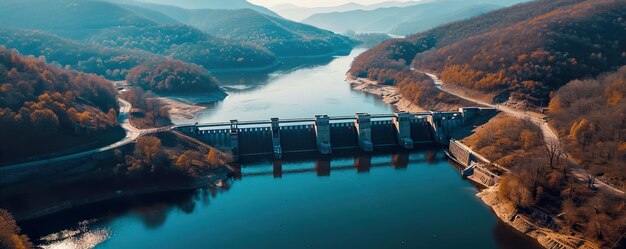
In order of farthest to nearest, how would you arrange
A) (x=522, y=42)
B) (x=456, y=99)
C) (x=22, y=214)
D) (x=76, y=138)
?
1. (x=522, y=42)
2. (x=456, y=99)
3. (x=76, y=138)
4. (x=22, y=214)

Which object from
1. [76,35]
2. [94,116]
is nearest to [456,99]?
[94,116]

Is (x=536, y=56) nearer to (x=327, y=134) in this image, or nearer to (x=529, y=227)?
(x=327, y=134)

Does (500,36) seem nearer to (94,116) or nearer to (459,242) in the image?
(459,242)

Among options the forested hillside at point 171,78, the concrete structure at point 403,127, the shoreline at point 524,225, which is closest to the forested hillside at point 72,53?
the forested hillside at point 171,78

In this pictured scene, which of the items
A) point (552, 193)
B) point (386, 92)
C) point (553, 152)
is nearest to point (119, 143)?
point (552, 193)

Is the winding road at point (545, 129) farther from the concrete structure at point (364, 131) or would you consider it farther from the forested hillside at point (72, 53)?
the forested hillside at point (72, 53)

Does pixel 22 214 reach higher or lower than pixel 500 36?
lower
